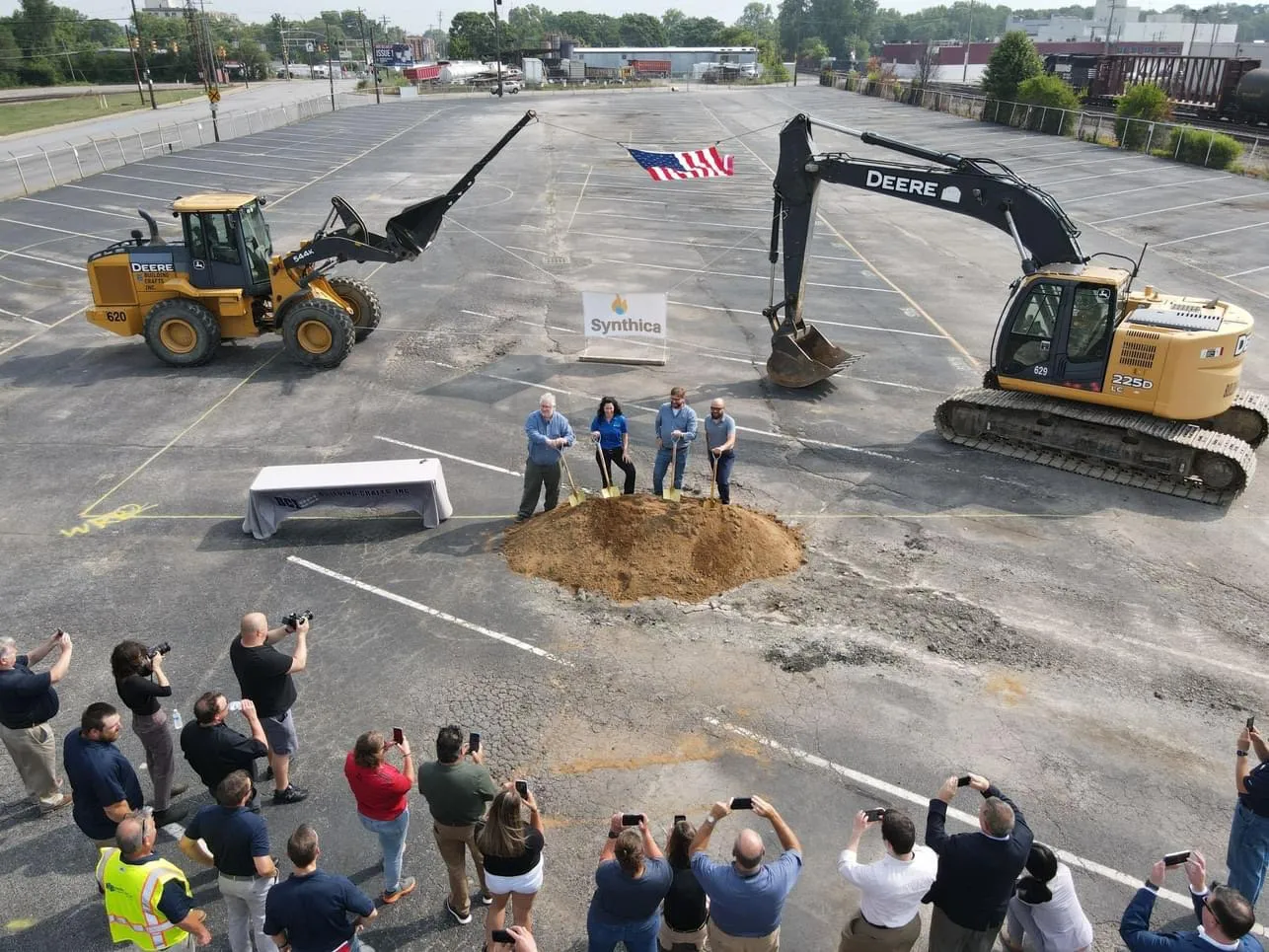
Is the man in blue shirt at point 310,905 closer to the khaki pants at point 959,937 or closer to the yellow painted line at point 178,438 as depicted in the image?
the khaki pants at point 959,937

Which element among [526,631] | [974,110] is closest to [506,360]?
[526,631]

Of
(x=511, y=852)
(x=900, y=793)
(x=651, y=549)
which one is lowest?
(x=900, y=793)

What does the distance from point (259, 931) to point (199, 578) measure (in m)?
5.77

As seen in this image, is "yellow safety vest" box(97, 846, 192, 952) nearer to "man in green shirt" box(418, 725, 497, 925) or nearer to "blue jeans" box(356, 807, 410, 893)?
"blue jeans" box(356, 807, 410, 893)

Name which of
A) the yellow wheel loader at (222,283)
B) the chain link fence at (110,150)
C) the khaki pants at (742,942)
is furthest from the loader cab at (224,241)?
the chain link fence at (110,150)

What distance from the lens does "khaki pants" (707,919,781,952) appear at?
5.37 metres

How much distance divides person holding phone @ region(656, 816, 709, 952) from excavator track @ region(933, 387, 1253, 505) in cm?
1037

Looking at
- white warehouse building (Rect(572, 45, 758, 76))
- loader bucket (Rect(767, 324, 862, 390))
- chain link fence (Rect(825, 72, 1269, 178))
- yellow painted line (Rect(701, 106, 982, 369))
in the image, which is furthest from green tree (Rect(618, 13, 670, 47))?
loader bucket (Rect(767, 324, 862, 390))

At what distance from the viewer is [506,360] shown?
17906 millimetres

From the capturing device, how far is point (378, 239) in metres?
17.8

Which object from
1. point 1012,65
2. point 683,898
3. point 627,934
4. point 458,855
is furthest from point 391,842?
point 1012,65

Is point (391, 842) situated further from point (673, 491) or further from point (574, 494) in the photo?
point (673, 491)

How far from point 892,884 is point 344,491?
8.47 meters

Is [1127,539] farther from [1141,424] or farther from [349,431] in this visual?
[349,431]
